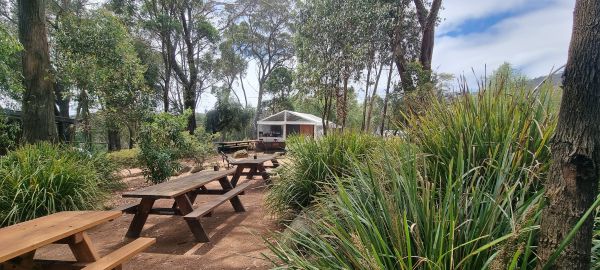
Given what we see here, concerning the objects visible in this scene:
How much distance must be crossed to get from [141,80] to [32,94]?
3.77 meters

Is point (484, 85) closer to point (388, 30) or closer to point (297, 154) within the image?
point (297, 154)

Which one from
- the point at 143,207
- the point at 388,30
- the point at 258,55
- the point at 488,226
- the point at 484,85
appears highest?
the point at 258,55

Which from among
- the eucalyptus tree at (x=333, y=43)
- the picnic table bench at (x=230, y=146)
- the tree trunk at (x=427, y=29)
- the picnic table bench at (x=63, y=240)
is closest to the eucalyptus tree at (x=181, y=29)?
the picnic table bench at (x=230, y=146)

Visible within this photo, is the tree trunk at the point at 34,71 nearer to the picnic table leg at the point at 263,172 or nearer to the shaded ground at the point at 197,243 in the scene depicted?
the shaded ground at the point at 197,243

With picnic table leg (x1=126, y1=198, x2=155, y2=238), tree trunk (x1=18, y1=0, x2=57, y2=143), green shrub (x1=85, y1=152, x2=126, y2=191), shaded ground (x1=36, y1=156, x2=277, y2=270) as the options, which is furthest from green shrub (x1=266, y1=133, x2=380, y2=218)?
tree trunk (x1=18, y1=0, x2=57, y2=143)

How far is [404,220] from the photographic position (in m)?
1.30

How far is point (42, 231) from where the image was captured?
2.27 meters

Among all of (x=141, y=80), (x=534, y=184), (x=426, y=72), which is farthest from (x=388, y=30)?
(x=534, y=184)

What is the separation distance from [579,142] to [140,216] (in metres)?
4.08

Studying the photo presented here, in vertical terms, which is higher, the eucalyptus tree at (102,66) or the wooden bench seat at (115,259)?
the eucalyptus tree at (102,66)

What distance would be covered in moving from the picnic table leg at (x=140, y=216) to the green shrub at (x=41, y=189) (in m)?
0.86

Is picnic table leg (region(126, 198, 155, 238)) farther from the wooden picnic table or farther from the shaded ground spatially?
the wooden picnic table

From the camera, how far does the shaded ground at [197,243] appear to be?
3.23 meters

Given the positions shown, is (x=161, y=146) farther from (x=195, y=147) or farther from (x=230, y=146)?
(x=230, y=146)
